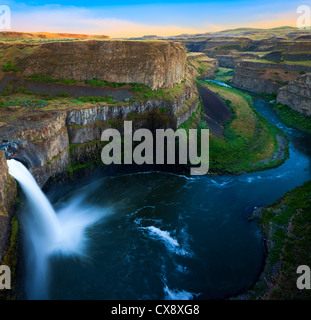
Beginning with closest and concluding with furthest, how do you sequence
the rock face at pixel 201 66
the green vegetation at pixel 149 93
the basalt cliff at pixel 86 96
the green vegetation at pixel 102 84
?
1. the basalt cliff at pixel 86 96
2. the green vegetation at pixel 149 93
3. the green vegetation at pixel 102 84
4. the rock face at pixel 201 66

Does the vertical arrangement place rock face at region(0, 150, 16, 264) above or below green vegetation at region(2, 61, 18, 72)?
below

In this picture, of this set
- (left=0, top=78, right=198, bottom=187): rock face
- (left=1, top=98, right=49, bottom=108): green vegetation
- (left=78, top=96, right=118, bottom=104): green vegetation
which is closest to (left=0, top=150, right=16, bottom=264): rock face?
(left=0, top=78, right=198, bottom=187): rock face

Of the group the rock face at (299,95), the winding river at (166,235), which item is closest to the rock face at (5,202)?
the winding river at (166,235)

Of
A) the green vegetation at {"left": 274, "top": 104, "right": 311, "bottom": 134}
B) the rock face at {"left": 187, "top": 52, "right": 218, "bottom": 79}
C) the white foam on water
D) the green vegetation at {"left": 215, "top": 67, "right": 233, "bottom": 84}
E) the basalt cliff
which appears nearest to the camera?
the white foam on water

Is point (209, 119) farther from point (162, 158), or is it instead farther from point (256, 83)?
point (256, 83)

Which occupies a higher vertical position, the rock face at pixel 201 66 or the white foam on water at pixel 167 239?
the rock face at pixel 201 66

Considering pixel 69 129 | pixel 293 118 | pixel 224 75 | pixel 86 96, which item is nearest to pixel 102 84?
pixel 86 96

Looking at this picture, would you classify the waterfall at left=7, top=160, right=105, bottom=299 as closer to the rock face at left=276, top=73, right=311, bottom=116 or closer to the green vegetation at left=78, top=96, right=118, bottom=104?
the green vegetation at left=78, top=96, right=118, bottom=104

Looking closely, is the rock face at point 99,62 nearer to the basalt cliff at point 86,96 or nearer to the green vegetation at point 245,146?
the basalt cliff at point 86,96
